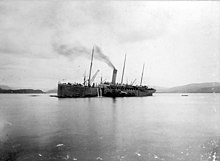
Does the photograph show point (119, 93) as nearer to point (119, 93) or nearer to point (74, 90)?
point (119, 93)

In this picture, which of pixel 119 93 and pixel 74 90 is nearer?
pixel 74 90

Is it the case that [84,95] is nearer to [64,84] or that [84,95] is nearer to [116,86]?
[64,84]

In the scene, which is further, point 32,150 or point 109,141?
point 109,141

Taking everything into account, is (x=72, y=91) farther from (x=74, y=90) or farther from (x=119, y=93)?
(x=119, y=93)

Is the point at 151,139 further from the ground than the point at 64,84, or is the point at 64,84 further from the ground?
the point at 64,84

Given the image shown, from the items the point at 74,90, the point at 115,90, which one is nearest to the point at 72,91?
the point at 74,90

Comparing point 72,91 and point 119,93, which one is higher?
point 72,91

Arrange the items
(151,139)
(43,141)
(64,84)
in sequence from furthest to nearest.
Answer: (64,84) < (151,139) < (43,141)

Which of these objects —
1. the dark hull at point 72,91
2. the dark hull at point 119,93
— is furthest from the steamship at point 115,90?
the dark hull at point 72,91

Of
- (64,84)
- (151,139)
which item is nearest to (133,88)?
(64,84)

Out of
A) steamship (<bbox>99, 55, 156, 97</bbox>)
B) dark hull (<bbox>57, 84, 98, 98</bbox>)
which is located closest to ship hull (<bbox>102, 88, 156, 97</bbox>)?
steamship (<bbox>99, 55, 156, 97</bbox>)

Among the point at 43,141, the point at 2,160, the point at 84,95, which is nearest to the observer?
the point at 2,160
